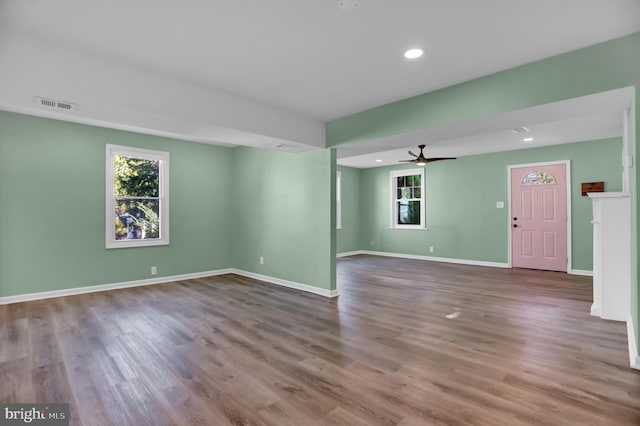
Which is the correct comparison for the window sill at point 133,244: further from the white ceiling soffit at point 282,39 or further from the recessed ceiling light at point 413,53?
the recessed ceiling light at point 413,53

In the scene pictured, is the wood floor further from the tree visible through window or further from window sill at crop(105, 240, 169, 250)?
the tree visible through window

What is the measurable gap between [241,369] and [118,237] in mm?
3978

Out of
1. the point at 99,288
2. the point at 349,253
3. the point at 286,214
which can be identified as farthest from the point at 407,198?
the point at 99,288

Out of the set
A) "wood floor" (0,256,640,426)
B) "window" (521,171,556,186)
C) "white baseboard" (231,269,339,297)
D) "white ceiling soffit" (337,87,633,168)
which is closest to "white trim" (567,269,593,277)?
"window" (521,171,556,186)

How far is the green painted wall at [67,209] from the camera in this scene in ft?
14.2

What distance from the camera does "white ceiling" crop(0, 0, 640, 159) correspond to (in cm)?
216

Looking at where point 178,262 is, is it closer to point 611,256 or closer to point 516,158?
point 611,256

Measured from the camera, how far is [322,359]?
2.68 metres

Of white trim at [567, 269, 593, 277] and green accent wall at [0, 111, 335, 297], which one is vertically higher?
green accent wall at [0, 111, 335, 297]

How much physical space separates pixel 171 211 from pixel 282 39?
4.35 meters

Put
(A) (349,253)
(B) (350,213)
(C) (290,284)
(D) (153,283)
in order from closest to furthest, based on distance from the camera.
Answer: (C) (290,284), (D) (153,283), (A) (349,253), (B) (350,213)

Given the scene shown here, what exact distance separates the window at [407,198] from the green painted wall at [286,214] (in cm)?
430

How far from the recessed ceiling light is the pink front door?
5.35 m

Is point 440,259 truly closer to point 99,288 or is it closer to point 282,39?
point 282,39
